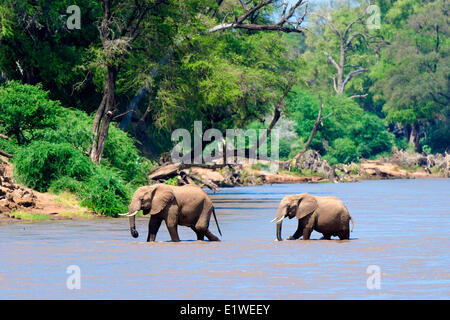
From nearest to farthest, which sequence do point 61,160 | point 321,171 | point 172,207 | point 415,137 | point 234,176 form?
point 172,207 → point 61,160 → point 234,176 → point 321,171 → point 415,137

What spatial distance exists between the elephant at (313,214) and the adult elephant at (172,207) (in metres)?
1.71

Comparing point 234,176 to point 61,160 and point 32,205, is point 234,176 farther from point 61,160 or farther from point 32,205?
point 32,205

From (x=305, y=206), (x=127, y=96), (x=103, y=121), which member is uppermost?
(x=127, y=96)

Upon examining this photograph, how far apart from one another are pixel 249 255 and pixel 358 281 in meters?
4.03

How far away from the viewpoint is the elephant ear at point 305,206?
20797mm

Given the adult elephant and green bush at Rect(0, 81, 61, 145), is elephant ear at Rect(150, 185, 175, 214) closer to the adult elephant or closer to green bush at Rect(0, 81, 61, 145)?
the adult elephant

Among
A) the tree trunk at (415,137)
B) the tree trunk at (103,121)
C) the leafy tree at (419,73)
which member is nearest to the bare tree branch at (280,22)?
the tree trunk at (103,121)

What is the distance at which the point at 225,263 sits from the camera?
16969 millimetres

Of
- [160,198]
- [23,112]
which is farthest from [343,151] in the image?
[160,198]

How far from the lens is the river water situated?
1374 cm

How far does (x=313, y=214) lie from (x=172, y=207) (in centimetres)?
327

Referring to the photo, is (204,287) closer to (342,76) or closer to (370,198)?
(370,198)

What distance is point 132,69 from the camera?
3778 cm

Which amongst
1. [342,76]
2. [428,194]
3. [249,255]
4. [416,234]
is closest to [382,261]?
[249,255]
